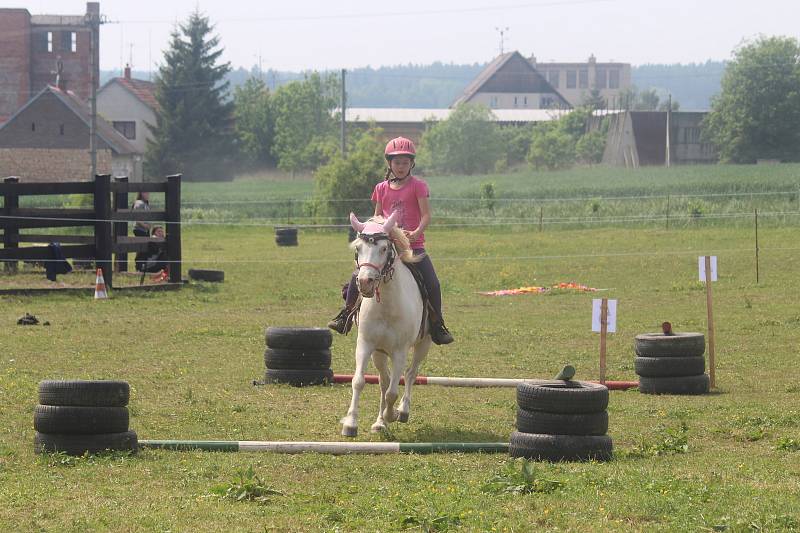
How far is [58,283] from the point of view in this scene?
26516 millimetres

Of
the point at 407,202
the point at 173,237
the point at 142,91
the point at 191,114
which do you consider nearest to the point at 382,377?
the point at 407,202

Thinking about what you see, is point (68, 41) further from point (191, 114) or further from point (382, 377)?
point (382, 377)

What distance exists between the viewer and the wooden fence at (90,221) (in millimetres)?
25469

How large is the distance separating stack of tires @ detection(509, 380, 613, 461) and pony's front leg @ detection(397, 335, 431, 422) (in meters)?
2.13

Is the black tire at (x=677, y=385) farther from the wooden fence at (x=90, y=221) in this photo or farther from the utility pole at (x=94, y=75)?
the utility pole at (x=94, y=75)

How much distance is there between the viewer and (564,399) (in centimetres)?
948

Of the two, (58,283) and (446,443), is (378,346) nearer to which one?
(446,443)

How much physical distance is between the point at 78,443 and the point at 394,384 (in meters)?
2.83

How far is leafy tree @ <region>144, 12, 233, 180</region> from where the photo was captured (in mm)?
99500

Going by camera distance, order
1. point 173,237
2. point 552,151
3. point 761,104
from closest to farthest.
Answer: point 173,237 < point 761,104 < point 552,151

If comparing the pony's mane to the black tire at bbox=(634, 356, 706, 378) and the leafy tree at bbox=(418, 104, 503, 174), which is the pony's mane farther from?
the leafy tree at bbox=(418, 104, 503, 174)

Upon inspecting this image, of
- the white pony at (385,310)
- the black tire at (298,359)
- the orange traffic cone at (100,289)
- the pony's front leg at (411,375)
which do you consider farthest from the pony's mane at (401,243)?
the orange traffic cone at (100,289)

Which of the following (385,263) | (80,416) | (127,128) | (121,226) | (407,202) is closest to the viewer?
(80,416)

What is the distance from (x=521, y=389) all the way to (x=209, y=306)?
15121 millimetres
